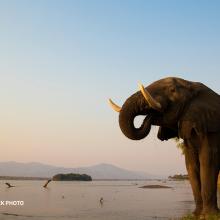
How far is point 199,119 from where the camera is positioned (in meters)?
11.5

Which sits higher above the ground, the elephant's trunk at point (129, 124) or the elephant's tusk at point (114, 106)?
the elephant's tusk at point (114, 106)

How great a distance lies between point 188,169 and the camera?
12.4 meters

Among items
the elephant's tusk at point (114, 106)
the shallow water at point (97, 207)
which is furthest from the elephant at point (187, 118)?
the shallow water at point (97, 207)

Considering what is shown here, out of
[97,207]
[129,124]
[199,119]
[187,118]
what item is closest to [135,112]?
[129,124]

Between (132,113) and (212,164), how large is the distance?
2470 mm

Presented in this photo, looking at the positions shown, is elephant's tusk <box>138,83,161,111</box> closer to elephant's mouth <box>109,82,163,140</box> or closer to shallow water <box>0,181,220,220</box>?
elephant's mouth <box>109,82,163,140</box>

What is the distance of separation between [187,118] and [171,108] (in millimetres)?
504

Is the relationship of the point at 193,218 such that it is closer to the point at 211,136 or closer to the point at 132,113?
the point at 211,136

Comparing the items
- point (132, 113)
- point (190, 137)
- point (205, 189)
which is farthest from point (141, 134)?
point (205, 189)

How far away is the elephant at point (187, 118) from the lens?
37.7 feet

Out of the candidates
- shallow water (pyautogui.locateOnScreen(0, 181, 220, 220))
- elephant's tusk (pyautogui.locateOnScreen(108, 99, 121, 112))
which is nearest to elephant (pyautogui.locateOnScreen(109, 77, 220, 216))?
elephant's tusk (pyautogui.locateOnScreen(108, 99, 121, 112))

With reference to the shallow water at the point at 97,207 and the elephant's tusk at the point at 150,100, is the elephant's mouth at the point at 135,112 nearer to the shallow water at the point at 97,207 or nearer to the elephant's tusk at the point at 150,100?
the elephant's tusk at the point at 150,100

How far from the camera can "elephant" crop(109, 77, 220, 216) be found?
11.5m

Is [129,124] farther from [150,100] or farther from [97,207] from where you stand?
[97,207]
